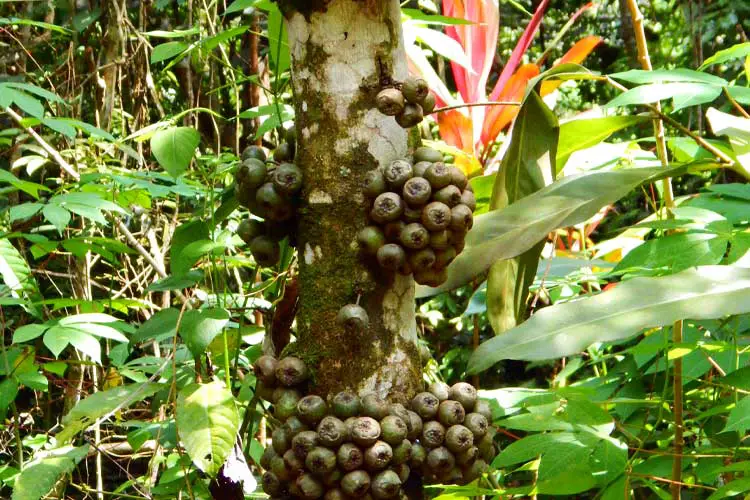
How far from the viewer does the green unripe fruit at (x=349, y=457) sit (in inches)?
34.3

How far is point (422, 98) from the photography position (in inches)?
37.0

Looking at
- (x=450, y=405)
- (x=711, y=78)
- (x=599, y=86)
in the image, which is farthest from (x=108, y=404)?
(x=599, y=86)

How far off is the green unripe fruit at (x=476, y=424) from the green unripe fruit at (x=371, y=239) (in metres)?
0.22

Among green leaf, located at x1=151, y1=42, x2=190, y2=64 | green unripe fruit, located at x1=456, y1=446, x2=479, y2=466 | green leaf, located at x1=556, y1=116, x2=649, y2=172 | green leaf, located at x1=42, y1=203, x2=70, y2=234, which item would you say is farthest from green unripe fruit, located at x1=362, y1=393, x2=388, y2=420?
green leaf, located at x1=151, y1=42, x2=190, y2=64

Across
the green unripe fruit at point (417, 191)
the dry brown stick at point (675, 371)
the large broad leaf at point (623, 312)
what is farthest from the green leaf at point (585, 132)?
the green unripe fruit at point (417, 191)

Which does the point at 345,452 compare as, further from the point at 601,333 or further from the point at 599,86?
the point at 599,86

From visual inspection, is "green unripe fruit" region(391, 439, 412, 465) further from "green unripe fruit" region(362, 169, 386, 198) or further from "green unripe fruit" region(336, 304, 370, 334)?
"green unripe fruit" region(362, 169, 386, 198)

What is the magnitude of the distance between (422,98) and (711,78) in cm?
49

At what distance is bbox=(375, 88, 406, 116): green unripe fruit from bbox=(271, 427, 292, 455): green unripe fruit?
371 mm

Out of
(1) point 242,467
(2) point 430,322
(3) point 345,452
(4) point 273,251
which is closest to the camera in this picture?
(3) point 345,452

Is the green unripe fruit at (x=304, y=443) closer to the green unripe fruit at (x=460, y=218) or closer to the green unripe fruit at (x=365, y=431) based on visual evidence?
the green unripe fruit at (x=365, y=431)

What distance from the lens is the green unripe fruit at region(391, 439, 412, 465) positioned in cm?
89

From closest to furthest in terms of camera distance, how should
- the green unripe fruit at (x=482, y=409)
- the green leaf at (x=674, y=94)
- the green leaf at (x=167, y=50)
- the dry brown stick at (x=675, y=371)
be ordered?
the green unripe fruit at (x=482, y=409), the green leaf at (x=674, y=94), the dry brown stick at (x=675, y=371), the green leaf at (x=167, y=50)

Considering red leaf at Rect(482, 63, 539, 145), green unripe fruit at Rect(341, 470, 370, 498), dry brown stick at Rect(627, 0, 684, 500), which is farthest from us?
red leaf at Rect(482, 63, 539, 145)
